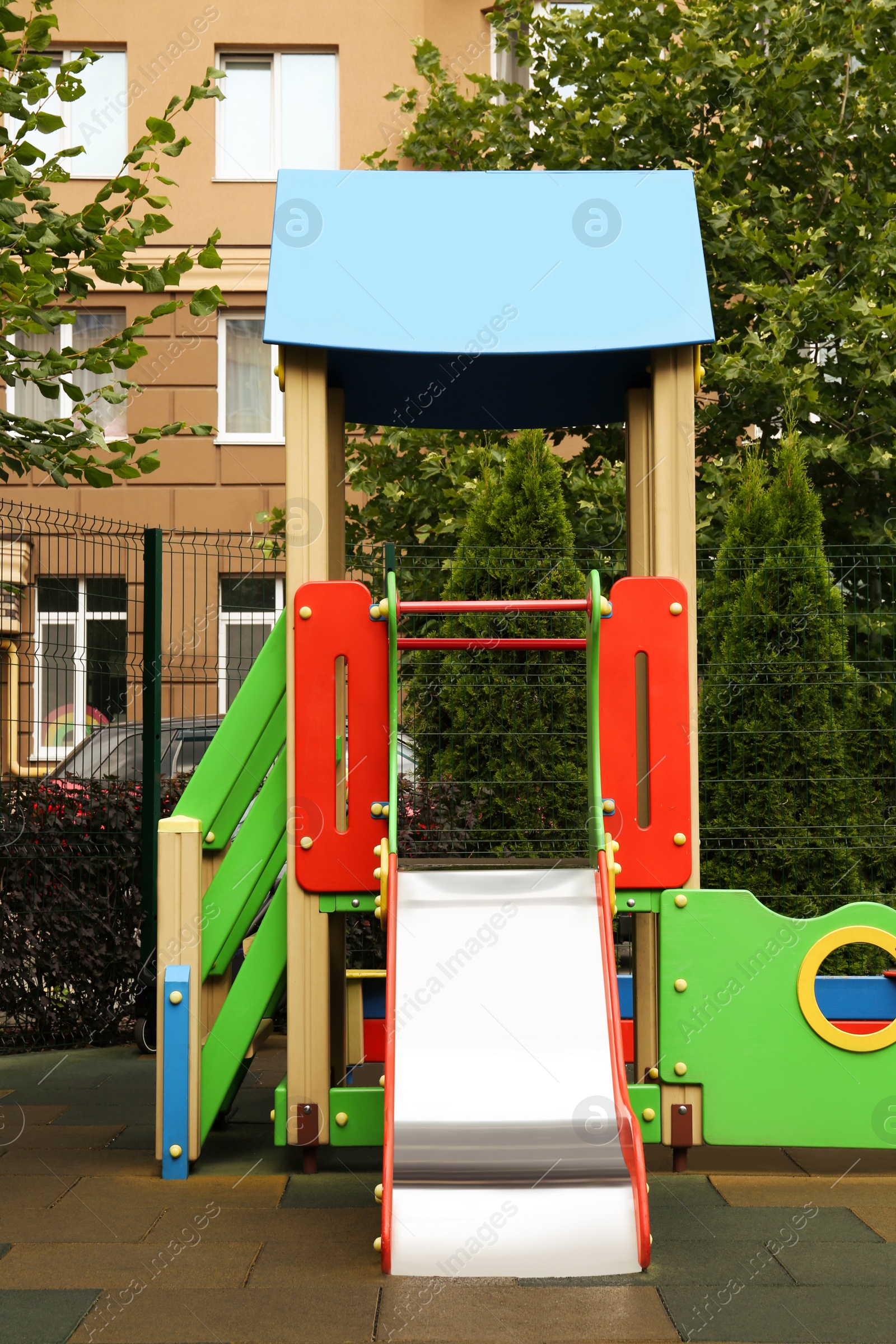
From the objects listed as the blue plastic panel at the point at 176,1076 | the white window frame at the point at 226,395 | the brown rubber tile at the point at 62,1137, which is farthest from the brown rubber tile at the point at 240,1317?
the white window frame at the point at 226,395

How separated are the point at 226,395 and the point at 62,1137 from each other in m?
10.9

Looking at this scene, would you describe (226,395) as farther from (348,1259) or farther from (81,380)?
(348,1259)

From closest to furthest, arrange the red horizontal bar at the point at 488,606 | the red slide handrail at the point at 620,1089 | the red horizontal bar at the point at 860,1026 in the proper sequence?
the red slide handrail at the point at 620,1089 < the red horizontal bar at the point at 488,606 < the red horizontal bar at the point at 860,1026

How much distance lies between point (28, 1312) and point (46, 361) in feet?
10.6

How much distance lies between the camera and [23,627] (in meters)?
11.7

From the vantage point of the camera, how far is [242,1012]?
4.14 metres

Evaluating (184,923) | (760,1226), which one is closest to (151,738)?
(184,923)

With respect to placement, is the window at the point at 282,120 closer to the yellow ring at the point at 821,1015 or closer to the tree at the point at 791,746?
the tree at the point at 791,746

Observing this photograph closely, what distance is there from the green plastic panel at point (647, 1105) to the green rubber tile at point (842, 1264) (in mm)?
680

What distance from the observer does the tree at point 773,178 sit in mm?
8633

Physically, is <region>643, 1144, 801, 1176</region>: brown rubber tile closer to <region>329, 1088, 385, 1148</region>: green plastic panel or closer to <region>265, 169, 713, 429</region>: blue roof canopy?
<region>329, 1088, 385, 1148</region>: green plastic panel

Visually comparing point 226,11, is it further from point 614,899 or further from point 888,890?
point 614,899

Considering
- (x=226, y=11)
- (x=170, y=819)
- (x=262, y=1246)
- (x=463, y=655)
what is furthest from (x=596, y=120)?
(x=262, y=1246)

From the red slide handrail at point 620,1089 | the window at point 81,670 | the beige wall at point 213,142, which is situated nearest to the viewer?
the red slide handrail at point 620,1089
